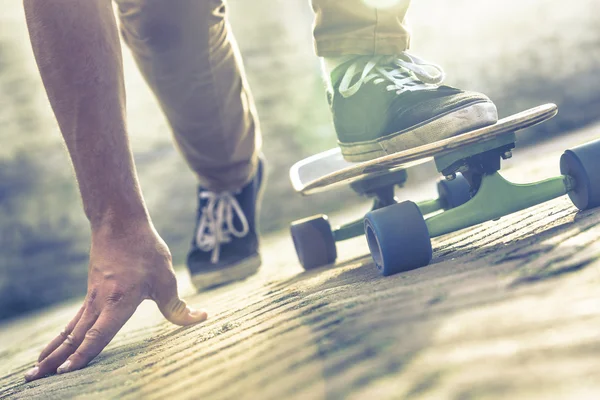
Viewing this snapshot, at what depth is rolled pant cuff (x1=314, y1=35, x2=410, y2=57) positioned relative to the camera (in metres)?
1.45

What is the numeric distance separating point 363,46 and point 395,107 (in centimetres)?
20

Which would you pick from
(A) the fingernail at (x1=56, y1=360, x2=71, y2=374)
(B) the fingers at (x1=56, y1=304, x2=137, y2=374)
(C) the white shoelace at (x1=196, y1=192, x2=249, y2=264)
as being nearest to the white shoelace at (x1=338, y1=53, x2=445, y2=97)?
(B) the fingers at (x1=56, y1=304, x2=137, y2=374)

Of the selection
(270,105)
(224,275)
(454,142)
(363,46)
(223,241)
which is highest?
(270,105)

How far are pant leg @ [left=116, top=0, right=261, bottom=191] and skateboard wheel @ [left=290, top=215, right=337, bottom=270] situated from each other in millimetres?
371

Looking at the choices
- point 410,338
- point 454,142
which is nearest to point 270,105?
point 454,142

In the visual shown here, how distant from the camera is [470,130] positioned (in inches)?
48.4

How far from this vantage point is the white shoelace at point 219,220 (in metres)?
2.17

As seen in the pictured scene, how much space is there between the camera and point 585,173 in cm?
125

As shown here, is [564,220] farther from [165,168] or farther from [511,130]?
[165,168]

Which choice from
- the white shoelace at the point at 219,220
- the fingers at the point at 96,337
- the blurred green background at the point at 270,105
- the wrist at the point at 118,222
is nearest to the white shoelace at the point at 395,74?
the wrist at the point at 118,222

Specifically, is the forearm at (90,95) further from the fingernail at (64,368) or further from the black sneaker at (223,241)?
the black sneaker at (223,241)

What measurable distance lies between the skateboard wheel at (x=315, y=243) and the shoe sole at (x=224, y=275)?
0.38m

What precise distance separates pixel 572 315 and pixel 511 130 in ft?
1.97

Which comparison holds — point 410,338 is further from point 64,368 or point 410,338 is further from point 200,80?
point 200,80
